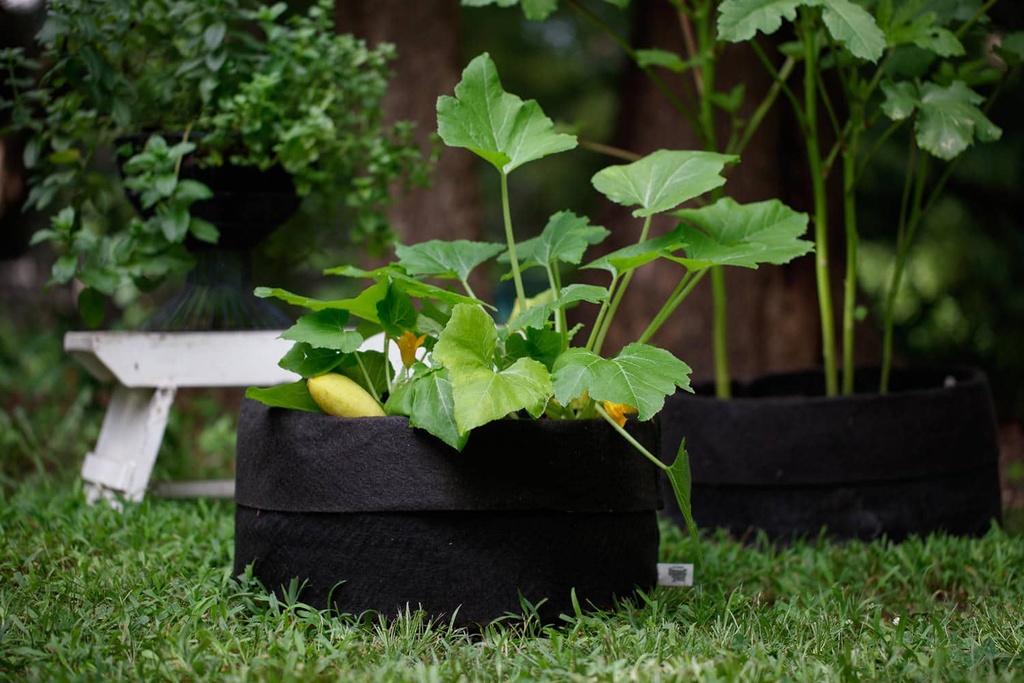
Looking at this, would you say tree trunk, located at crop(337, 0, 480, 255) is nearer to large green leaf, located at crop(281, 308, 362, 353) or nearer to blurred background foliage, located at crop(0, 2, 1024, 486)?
blurred background foliage, located at crop(0, 2, 1024, 486)

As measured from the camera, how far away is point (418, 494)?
1.41 m

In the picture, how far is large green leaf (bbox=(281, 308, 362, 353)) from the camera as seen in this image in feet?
4.74

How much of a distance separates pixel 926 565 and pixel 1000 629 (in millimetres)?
475

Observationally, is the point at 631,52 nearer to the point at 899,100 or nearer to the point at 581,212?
the point at 899,100

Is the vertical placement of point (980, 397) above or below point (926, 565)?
above

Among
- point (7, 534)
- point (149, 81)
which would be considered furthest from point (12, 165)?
point (7, 534)

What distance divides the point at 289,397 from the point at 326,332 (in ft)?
0.45

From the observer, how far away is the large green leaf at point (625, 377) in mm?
1302

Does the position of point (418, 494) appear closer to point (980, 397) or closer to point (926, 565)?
point (926, 565)

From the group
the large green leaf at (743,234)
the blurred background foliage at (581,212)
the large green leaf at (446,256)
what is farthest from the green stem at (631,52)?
the large green leaf at (446,256)

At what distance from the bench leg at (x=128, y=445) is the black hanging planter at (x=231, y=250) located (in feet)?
0.60

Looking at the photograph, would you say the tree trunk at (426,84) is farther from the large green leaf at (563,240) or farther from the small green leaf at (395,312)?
the small green leaf at (395,312)

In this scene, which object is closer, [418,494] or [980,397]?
[418,494]

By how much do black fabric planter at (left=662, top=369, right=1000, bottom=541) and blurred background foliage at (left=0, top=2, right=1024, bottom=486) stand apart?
0.80m
